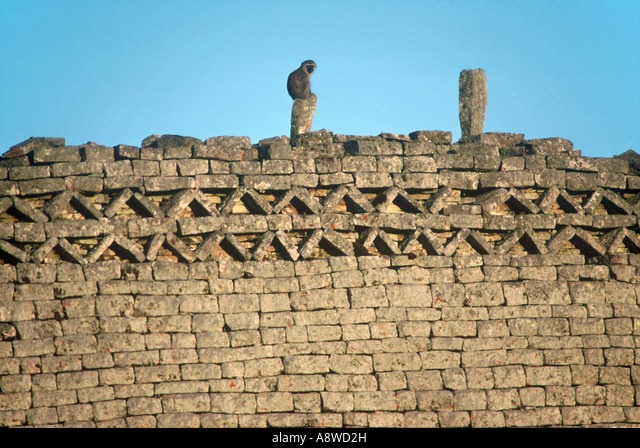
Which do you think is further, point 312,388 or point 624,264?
point 624,264

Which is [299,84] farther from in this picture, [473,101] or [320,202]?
[473,101]

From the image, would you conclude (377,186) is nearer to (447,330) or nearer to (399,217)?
(399,217)

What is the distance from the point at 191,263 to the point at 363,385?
7.89ft

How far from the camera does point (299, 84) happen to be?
540 inches

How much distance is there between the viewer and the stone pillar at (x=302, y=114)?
44.5 ft

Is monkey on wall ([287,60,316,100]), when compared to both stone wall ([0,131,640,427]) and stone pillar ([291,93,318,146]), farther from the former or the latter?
stone wall ([0,131,640,427])

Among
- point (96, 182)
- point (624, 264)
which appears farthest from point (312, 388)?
point (624, 264)

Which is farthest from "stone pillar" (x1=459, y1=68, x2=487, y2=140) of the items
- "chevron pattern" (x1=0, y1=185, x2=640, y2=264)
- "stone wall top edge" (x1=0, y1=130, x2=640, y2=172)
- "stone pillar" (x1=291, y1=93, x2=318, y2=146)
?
"stone pillar" (x1=291, y1=93, x2=318, y2=146)

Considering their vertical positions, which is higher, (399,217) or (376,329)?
(399,217)

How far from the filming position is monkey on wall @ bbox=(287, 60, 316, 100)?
13719 millimetres

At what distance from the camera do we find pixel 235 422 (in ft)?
38.5

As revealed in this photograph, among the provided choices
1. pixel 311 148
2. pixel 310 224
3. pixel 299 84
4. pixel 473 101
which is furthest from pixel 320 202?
pixel 473 101

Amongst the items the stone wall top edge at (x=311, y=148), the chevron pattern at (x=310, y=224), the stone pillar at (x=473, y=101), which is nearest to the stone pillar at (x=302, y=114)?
the stone wall top edge at (x=311, y=148)

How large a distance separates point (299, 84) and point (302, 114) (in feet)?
1.34
